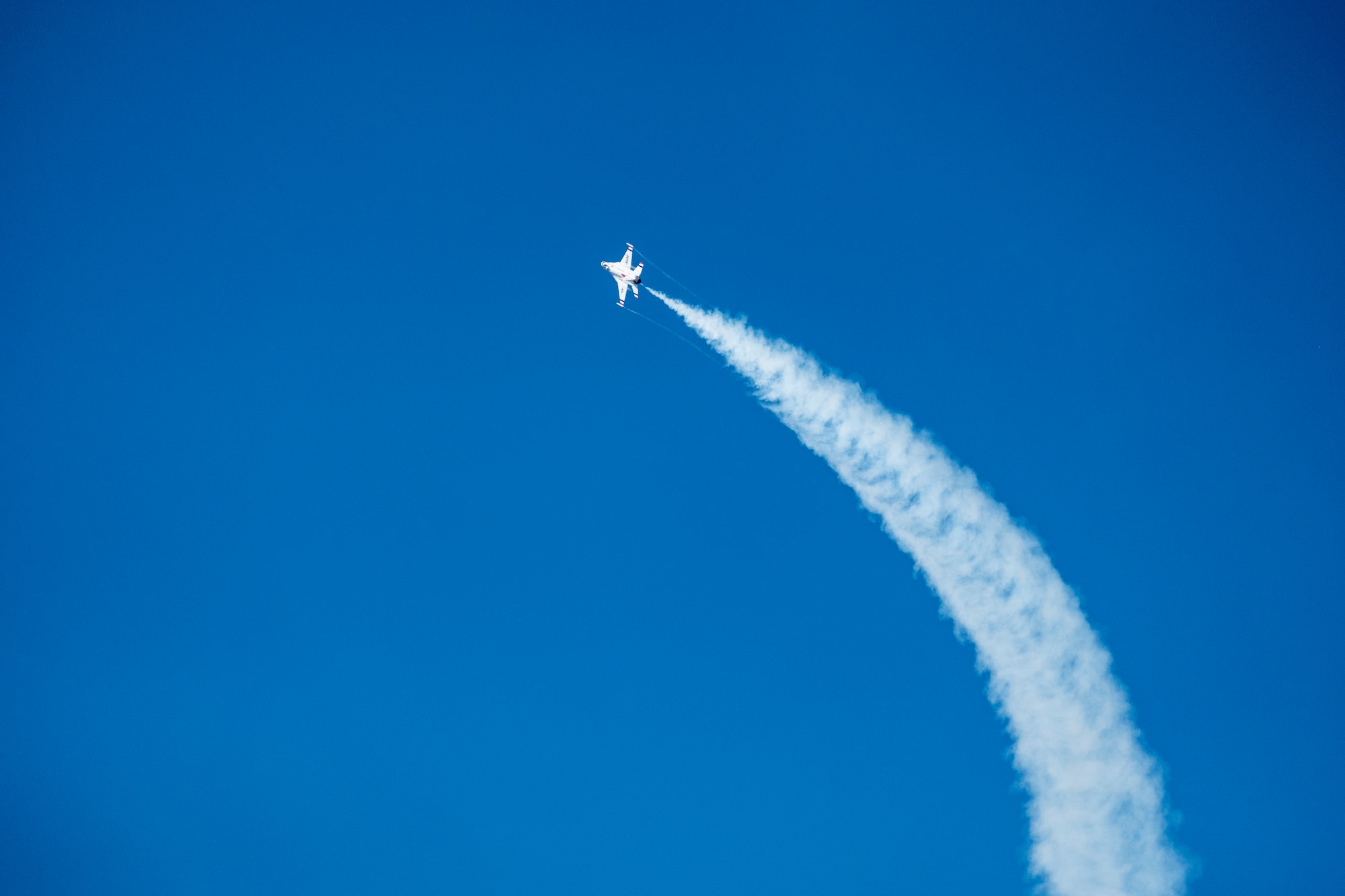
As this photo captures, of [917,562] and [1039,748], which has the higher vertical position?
[917,562]

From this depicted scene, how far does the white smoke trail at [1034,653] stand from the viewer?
1250 inches

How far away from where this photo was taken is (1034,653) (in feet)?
105

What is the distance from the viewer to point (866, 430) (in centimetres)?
3253

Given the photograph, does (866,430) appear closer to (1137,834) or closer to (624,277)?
(624,277)

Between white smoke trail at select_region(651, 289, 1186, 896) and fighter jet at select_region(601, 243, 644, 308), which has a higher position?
fighter jet at select_region(601, 243, 644, 308)

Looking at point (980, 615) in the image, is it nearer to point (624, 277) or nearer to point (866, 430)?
point (866, 430)

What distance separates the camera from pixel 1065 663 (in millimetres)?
31750

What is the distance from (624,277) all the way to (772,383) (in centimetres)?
796

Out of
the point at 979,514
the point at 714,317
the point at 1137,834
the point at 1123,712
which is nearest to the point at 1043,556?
the point at 979,514

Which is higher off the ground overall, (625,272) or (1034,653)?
(625,272)

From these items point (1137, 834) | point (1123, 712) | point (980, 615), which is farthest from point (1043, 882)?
point (980, 615)

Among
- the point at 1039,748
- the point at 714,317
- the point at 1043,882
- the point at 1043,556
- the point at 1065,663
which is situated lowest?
the point at 1043,882

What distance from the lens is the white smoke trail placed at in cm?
3175

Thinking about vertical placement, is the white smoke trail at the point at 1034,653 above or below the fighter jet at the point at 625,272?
below
